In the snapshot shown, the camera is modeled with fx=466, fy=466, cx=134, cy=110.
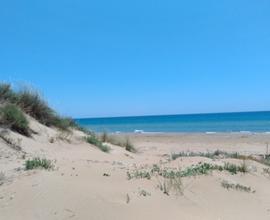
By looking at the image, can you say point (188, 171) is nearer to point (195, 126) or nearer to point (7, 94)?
point (7, 94)

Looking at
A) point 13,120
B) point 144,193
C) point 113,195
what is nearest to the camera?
point 113,195

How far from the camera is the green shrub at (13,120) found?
8898 millimetres

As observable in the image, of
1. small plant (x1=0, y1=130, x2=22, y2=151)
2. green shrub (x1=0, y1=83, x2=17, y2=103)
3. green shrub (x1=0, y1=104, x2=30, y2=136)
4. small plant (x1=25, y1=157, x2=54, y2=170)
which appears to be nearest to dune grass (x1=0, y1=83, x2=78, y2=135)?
green shrub (x1=0, y1=83, x2=17, y2=103)

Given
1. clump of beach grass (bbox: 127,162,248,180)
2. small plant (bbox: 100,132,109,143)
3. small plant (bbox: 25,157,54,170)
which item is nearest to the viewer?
small plant (bbox: 25,157,54,170)

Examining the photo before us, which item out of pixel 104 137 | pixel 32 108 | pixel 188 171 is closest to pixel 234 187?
pixel 188 171

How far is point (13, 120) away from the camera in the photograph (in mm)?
9039

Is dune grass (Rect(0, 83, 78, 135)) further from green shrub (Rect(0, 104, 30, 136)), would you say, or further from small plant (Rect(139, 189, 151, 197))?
small plant (Rect(139, 189, 151, 197))

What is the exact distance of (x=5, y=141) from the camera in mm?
7988

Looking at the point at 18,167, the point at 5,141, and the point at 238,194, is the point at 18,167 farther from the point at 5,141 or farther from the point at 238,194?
the point at 238,194

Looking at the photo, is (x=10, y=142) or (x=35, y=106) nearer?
(x=10, y=142)

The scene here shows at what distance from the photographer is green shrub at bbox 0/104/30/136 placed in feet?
29.2

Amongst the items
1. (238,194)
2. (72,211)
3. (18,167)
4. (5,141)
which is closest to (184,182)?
(238,194)

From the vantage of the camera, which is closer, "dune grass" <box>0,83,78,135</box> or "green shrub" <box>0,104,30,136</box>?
"green shrub" <box>0,104,30,136</box>

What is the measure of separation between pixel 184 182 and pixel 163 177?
303 mm
